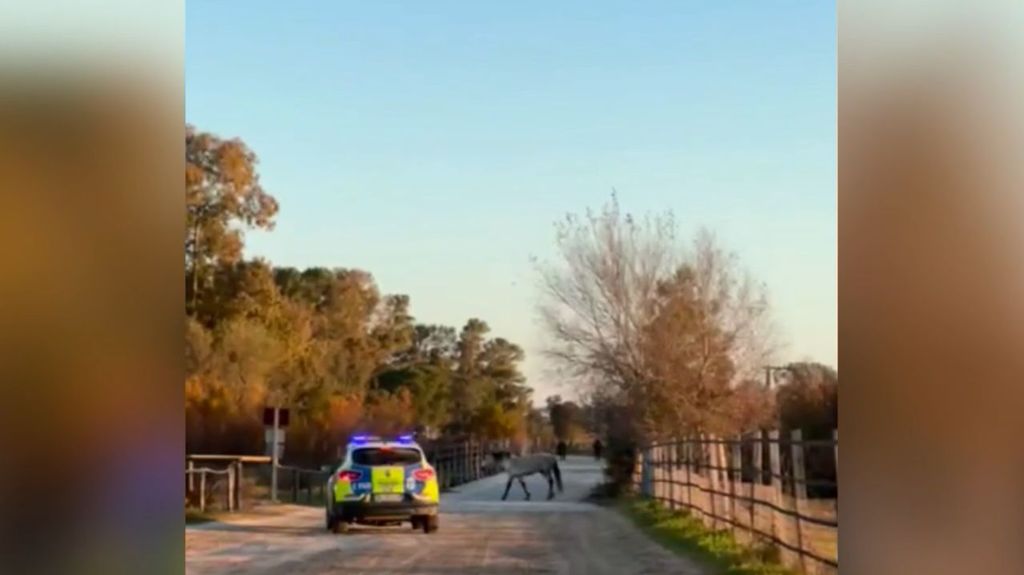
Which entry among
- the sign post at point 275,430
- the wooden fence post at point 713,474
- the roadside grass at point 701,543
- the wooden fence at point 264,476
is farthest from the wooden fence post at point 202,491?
the wooden fence post at point 713,474

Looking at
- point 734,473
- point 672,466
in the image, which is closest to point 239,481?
point 672,466

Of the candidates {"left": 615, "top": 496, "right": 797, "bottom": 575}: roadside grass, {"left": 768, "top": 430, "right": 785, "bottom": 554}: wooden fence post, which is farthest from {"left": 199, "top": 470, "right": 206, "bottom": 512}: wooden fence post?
{"left": 768, "top": 430, "right": 785, "bottom": 554}: wooden fence post

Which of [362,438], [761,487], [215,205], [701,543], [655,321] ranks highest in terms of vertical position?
[215,205]

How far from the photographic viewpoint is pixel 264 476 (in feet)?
8.07

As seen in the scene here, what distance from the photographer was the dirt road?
94.5 inches

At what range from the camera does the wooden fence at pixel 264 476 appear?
2.38 meters

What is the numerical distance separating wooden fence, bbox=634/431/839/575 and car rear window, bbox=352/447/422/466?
470 millimetres

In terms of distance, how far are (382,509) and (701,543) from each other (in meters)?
0.65

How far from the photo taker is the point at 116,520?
7.59 feet

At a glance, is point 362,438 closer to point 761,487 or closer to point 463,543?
point 463,543

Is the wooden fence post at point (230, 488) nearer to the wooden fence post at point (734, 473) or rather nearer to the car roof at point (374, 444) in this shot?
the car roof at point (374, 444)

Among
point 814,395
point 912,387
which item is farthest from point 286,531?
point 912,387

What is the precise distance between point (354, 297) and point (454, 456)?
390 mm

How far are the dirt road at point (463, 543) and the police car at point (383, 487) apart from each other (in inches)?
1.0
